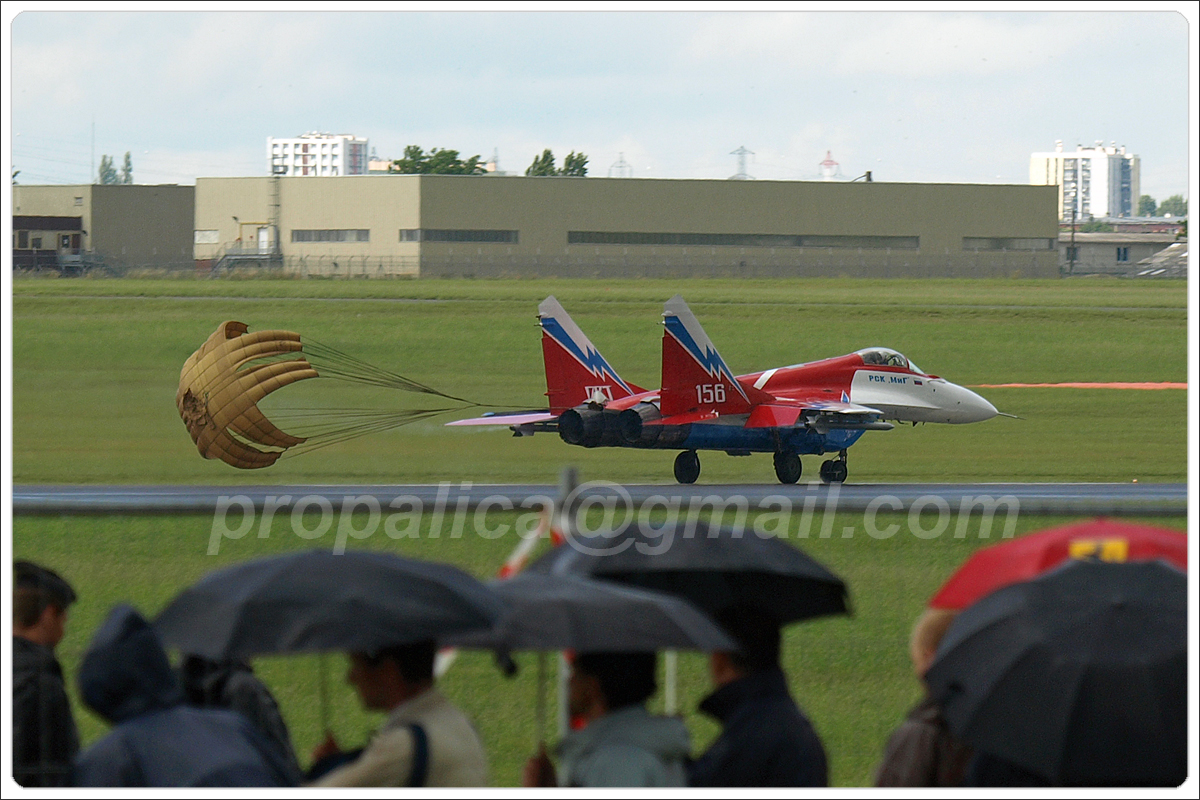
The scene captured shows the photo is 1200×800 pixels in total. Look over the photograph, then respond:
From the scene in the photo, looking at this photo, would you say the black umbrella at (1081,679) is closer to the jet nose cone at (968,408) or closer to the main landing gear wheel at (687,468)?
the jet nose cone at (968,408)

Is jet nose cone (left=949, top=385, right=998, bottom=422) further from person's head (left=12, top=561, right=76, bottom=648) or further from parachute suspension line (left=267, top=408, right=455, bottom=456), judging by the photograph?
person's head (left=12, top=561, right=76, bottom=648)

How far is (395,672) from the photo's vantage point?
5.32 m

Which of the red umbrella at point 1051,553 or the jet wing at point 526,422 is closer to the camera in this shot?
the red umbrella at point 1051,553

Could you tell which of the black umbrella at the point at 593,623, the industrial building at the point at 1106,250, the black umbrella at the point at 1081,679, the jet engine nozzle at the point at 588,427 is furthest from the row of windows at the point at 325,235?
the black umbrella at the point at 1081,679

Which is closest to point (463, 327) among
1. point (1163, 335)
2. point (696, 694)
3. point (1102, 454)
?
point (1102, 454)

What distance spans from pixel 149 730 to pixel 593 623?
1.62 m

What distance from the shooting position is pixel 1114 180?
18338 centimetres

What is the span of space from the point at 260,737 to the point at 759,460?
39.8 m

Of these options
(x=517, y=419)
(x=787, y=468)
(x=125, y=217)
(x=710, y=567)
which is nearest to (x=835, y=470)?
(x=787, y=468)

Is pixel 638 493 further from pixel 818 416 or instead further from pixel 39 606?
pixel 39 606

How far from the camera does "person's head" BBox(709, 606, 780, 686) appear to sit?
19.1ft

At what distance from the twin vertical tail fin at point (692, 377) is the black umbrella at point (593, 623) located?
2599 cm

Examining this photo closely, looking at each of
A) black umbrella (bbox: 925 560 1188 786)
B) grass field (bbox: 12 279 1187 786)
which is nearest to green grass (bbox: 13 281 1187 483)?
grass field (bbox: 12 279 1187 786)

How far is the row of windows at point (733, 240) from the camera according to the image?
7425 cm
